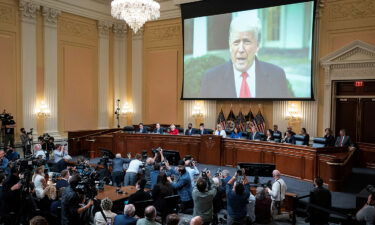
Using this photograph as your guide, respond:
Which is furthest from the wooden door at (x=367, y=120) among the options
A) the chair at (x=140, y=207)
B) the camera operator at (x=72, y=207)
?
the camera operator at (x=72, y=207)

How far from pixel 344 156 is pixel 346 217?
12.0 feet

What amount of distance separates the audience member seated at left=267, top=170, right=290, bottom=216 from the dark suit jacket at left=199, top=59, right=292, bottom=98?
6538 mm

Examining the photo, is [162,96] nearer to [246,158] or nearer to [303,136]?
[246,158]

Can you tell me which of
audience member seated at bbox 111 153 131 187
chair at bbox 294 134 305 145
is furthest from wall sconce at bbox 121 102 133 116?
chair at bbox 294 134 305 145

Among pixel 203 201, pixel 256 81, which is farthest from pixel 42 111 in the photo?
pixel 203 201

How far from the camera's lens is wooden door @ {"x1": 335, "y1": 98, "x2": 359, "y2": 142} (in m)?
12.2

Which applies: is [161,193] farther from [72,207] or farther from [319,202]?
[319,202]

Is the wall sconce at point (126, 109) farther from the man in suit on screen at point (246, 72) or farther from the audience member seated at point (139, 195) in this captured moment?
the audience member seated at point (139, 195)

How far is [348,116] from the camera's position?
486 inches

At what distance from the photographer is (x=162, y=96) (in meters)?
17.0

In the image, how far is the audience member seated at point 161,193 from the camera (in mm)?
6082

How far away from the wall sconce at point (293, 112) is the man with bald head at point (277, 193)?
6.46m

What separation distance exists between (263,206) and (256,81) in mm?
7767

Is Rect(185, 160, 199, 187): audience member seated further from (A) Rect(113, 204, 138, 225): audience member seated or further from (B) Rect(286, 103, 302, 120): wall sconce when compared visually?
(B) Rect(286, 103, 302, 120): wall sconce
